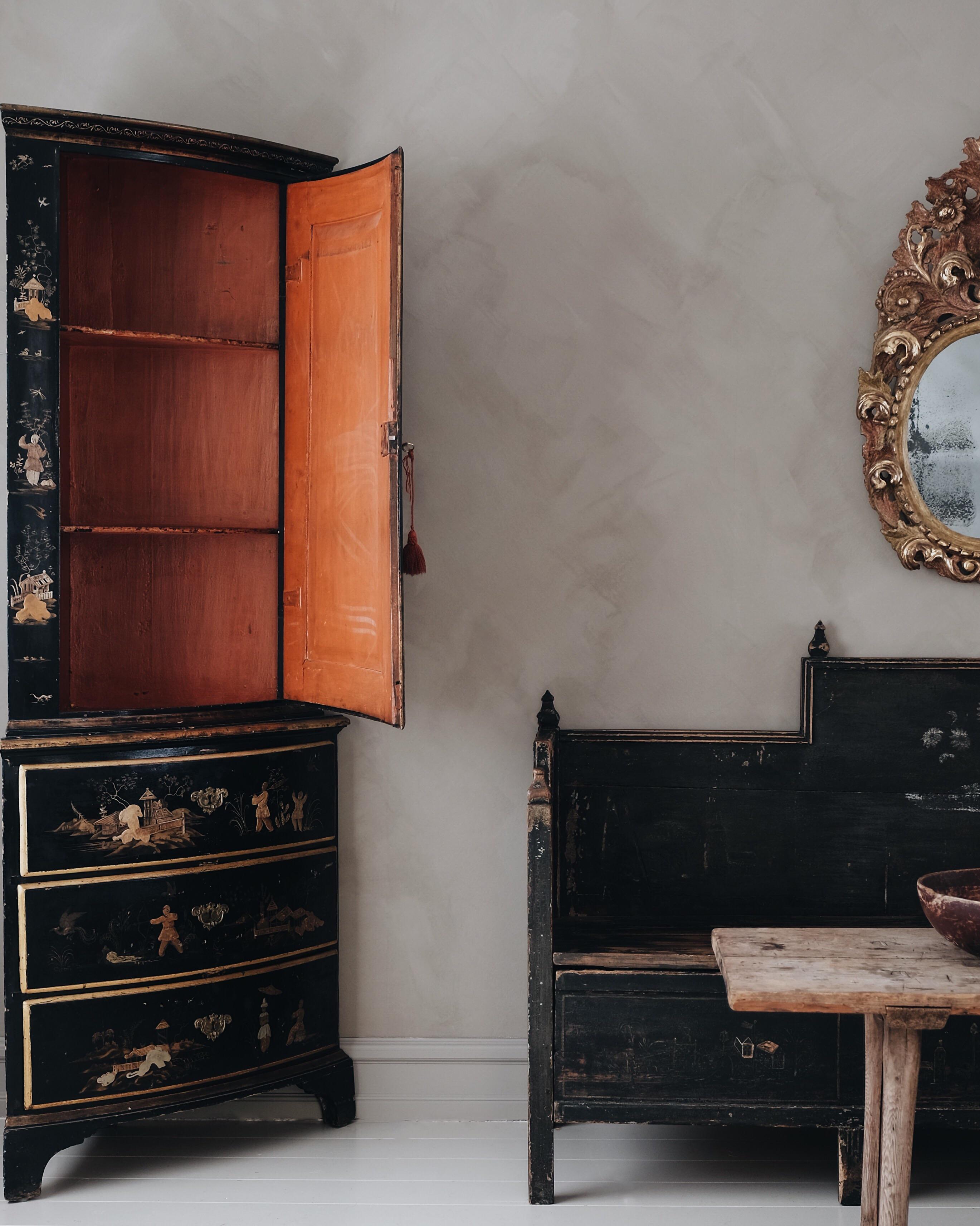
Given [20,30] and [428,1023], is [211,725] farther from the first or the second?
[20,30]

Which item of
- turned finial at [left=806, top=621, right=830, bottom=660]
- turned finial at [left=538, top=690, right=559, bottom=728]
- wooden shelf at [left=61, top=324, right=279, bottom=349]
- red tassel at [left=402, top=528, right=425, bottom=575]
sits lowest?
turned finial at [left=538, top=690, right=559, bottom=728]

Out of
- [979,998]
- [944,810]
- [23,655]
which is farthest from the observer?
[944,810]

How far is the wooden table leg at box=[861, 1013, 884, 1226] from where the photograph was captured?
6.02ft

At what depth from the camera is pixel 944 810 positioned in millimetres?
2623

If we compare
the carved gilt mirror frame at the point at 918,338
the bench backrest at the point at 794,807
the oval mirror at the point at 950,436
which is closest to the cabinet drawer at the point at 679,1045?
the bench backrest at the point at 794,807

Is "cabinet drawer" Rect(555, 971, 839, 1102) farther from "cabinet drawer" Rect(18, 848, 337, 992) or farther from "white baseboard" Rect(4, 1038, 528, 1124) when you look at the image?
"cabinet drawer" Rect(18, 848, 337, 992)

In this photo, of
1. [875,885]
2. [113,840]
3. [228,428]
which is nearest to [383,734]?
[113,840]

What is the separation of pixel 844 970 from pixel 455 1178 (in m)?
1.18

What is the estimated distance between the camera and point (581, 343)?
2695 millimetres

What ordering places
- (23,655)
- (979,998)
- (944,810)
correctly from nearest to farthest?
(979,998) < (23,655) < (944,810)

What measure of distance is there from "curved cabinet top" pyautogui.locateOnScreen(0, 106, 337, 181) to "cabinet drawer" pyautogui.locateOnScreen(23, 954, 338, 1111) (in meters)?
1.89

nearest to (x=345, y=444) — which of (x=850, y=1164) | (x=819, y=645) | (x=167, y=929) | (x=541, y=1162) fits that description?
(x=167, y=929)

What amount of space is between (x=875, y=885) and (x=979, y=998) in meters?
1.05

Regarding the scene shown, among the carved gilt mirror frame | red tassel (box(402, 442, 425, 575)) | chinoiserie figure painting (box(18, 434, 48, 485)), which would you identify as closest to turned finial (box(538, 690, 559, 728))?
red tassel (box(402, 442, 425, 575))
